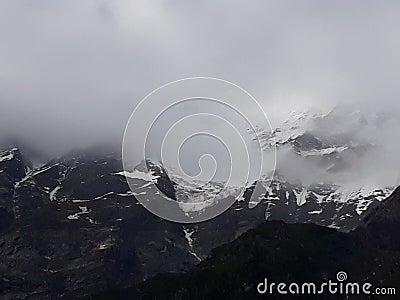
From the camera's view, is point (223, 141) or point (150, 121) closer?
point (150, 121)

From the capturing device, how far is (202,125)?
190 ft

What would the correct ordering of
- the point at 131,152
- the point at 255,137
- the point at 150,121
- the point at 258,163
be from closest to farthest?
the point at 150,121 → the point at 131,152 → the point at 255,137 → the point at 258,163

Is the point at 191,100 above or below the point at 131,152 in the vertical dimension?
above

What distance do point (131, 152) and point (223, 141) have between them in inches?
332

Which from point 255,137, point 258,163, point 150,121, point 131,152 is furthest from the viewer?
point 258,163

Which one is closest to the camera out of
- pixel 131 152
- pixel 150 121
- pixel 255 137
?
pixel 150 121

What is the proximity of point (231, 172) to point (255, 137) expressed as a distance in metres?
4.12

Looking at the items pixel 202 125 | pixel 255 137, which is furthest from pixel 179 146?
pixel 255 137

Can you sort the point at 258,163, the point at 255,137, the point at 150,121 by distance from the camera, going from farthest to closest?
the point at 258,163, the point at 255,137, the point at 150,121

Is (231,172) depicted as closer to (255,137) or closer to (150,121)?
(255,137)

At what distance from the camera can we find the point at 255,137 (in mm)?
61062

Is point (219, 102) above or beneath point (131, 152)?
above

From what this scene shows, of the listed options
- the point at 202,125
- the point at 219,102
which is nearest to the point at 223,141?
the point at 202,125

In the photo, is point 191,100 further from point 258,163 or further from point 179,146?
point 258,163
